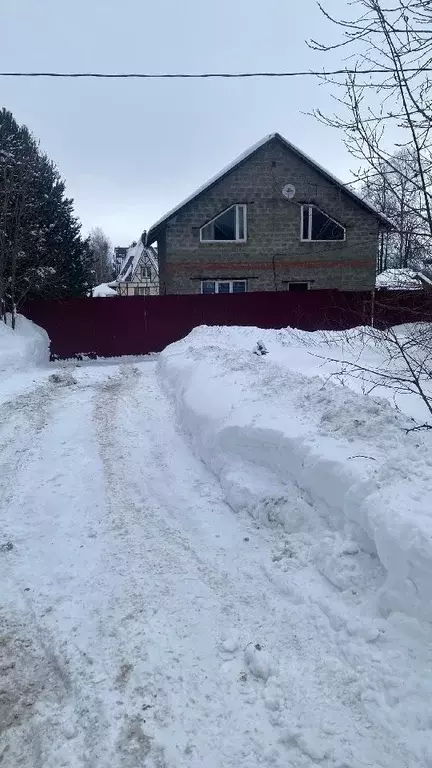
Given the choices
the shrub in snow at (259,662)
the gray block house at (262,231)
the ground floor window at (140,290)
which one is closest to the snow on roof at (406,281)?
the shrub in snow at (259,662)

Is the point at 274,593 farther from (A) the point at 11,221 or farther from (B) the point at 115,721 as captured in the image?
(A) the point at 11,221

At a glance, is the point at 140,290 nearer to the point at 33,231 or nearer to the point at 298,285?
the point at 298,285

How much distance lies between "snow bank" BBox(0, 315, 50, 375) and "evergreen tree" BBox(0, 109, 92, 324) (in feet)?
2.43

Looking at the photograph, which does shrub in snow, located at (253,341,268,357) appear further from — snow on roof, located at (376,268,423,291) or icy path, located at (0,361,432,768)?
icy path, located at (0,361,432,768)

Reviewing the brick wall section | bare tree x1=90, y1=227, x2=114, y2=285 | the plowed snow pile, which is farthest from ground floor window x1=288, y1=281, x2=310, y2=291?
bare tree x1=90, y1=227, x2=114, y2=285

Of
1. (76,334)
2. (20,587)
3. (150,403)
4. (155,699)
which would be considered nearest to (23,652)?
(20,587)

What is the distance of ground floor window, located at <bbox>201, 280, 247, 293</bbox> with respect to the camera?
20438mm

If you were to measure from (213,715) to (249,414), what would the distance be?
3689 millimetres

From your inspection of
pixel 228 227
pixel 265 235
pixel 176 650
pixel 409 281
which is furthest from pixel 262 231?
pixel 176 650

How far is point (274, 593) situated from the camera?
3.43 m

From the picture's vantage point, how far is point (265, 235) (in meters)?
20.2

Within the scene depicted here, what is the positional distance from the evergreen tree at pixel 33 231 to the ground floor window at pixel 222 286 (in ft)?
18.3

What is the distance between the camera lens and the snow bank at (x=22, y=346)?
12.8 metres

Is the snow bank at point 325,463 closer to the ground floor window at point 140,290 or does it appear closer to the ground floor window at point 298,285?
the ground floor window at point 298,285
